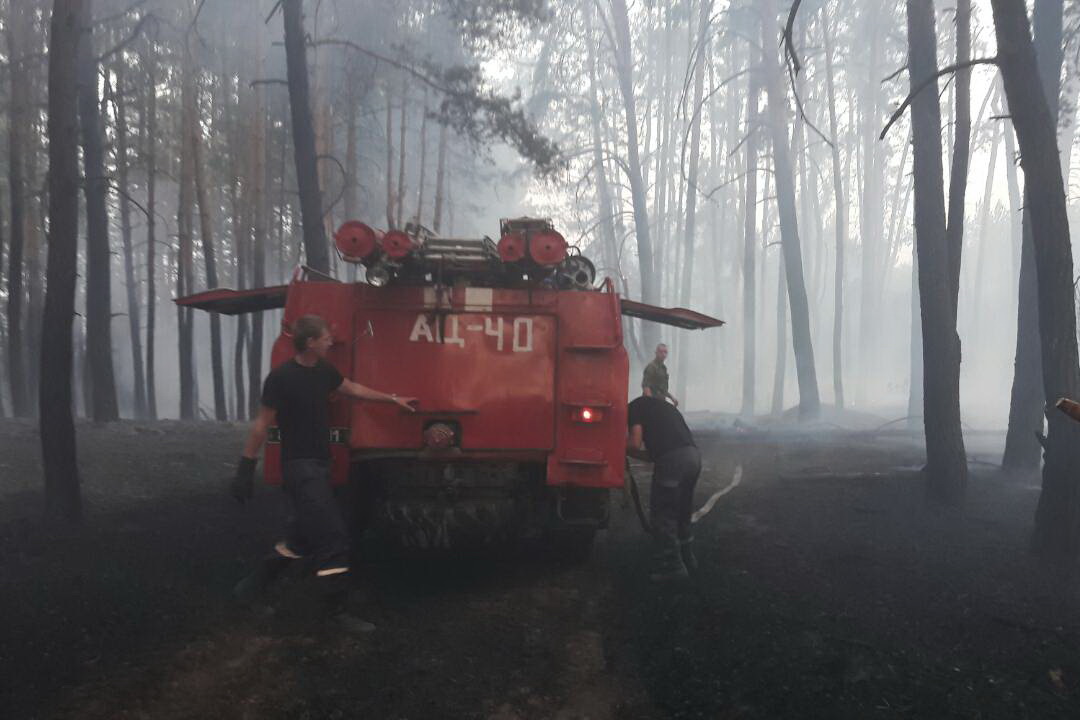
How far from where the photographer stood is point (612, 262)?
38.9m

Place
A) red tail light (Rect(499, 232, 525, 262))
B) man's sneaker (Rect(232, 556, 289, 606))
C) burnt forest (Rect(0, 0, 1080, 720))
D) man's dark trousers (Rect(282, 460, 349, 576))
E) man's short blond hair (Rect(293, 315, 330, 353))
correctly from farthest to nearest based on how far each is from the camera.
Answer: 1. red tail light (Rect(499, 232, 525, 262))
2. man's sneaker (Rect(232, 556, 289, 606))
3. man's short blond hair (Rect(293, 315, 330, 353))
4. man's dark trousers (Rect(282, 460, 349, 576))
5. burnt forest (Rect(0, 0, 1080, 720))

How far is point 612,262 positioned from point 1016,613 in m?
33.3

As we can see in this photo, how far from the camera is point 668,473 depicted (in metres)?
6.98

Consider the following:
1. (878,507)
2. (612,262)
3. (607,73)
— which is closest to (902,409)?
(612,262)

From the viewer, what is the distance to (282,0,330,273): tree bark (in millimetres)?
14055

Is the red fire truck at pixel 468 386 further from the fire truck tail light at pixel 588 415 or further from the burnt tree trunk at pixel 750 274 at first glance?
the burnt tree trunk at pixel 750 274

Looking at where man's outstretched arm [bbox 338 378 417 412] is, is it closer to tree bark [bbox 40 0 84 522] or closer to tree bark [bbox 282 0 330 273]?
tree bark [bbox 40 0 84 522]

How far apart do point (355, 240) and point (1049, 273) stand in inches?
241

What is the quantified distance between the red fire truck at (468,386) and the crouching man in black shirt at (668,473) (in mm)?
615

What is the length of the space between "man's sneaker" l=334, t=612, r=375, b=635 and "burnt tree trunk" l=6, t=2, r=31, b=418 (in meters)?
15.2

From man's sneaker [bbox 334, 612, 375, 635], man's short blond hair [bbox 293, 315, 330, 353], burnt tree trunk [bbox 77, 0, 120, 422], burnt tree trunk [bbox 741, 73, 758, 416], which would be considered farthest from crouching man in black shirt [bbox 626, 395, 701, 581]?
burnt tree trunk [bbox 741, 73, 758, 416]

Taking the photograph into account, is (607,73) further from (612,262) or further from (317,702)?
(317,702)

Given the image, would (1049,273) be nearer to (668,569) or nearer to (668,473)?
(668,473)

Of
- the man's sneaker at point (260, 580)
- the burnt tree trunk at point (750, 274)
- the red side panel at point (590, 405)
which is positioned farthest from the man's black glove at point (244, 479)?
the burnt tree trunk at point (750, 274)
